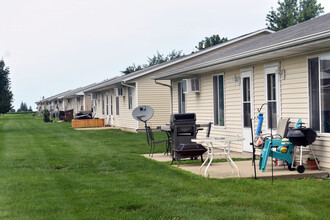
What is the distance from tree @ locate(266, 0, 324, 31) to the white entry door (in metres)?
37.1

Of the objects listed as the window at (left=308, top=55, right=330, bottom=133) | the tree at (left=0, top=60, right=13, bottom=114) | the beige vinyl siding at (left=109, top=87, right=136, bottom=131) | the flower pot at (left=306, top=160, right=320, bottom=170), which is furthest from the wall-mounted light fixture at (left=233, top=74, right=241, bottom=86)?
the tree at (left=0, top=60, right=13, bottom=114)

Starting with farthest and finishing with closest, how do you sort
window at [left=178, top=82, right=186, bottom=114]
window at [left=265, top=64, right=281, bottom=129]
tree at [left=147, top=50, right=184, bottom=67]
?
1. tree at [left=147, top=50, right=184, bottom=67]
2. window at [left=178, top=82, right=186, bottom=114]
3. window at [left=265, top=64, right=281, bottom=129]

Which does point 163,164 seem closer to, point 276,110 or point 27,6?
point 276,110

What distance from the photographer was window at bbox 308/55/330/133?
810cm

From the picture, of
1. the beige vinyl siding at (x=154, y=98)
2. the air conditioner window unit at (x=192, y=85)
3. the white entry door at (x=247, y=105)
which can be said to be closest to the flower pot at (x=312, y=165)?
the white entry door at (x=247, y=105)

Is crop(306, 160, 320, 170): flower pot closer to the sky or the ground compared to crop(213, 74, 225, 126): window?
closer to the ground

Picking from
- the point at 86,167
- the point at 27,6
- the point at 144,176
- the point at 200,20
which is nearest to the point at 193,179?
the point at 144,176

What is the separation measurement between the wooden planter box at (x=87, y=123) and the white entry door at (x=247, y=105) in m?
18.1

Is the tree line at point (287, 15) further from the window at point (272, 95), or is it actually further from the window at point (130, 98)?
the window at point (272, 95)

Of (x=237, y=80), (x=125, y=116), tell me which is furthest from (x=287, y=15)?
(x=237, y=80)

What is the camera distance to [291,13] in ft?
156

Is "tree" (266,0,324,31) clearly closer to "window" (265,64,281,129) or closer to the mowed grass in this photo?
"window" (265,64,281,129)

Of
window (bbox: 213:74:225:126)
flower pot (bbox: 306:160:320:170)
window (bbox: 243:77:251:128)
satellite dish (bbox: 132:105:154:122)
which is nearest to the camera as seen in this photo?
flower pot (bbox: 306:160:320:170)

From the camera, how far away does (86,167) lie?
9.71 m
